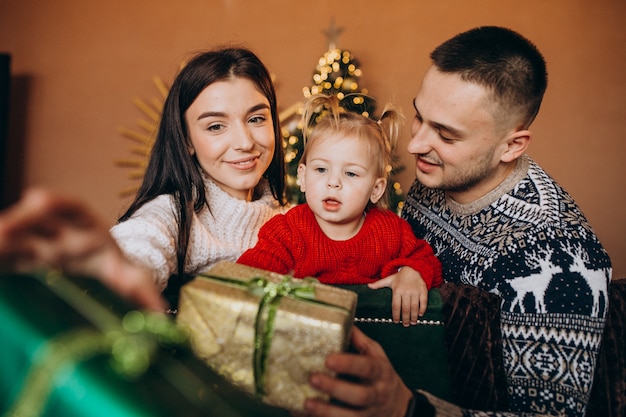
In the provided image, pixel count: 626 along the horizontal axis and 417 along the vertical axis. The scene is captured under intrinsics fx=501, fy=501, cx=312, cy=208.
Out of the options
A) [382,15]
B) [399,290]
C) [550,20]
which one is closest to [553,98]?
[550,20]

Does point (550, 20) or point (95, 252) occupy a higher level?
point (550, 20)

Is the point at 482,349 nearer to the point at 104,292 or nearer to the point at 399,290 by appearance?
the point at 399,290

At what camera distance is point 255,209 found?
2.08 m

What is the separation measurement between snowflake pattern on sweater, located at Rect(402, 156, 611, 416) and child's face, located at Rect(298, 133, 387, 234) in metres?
0.46

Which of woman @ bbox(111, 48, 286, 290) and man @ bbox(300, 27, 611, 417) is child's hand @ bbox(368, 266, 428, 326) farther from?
woman @ bbox(111, 48, 286, 290)

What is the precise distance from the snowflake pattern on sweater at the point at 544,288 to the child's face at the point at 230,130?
2.93 ft

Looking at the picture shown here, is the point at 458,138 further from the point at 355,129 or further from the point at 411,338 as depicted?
the point at 411,338

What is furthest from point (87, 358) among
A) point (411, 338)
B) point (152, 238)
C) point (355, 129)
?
point (355, 129)

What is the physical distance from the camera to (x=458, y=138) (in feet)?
6.15

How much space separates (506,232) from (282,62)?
3.99 metres

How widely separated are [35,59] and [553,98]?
5.30 meters

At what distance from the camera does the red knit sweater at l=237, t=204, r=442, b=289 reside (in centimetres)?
174

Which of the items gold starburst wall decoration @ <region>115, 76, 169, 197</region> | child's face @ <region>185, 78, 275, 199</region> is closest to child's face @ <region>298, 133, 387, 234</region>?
child's face @ <region>185, 78, 275, 199</region>

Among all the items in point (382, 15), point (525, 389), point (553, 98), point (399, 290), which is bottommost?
point (525, 389)
